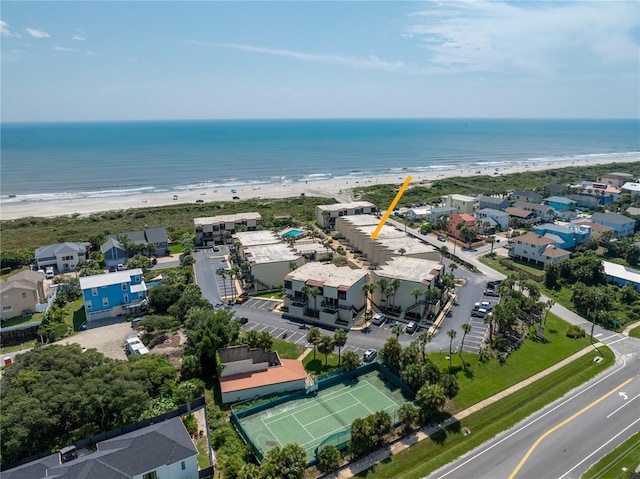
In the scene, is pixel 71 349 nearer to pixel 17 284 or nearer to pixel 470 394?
pixel 17 284

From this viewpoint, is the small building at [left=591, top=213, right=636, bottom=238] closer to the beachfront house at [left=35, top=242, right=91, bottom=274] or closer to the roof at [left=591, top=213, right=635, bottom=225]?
the roof at [left=591, top=213, right=635, bottom=225]

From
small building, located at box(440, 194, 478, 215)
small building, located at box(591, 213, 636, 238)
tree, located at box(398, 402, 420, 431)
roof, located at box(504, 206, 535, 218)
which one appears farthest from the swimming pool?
small building, located at box(591, 213, 636, 238)

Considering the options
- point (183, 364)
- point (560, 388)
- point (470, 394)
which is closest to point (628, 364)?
point (560, 388)

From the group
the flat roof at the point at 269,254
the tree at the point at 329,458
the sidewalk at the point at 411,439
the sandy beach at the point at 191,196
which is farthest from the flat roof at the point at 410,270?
the sandy beach at the point at 191,196

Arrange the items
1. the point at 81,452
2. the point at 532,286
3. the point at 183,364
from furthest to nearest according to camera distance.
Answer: the point at 532,286 → the point at 183,364 → the point at 81,452

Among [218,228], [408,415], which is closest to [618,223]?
[408,415]

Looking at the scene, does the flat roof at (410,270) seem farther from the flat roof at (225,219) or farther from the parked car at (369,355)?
the flat roof at (225,219)
